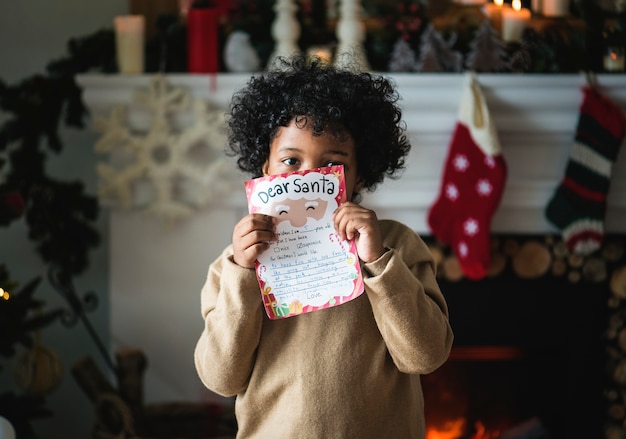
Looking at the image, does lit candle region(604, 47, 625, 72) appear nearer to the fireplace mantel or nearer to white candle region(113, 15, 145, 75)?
the fireplace mantel

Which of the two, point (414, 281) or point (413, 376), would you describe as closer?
point (414, 281)

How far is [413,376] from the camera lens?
1184 mm

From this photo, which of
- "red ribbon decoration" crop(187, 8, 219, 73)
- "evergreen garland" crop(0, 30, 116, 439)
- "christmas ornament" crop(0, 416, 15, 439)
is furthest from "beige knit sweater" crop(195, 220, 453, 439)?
"red ribbon decoration" crop(187, 8, 219, 73)

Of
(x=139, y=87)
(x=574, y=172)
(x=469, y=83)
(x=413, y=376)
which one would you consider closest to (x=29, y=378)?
(x=139, y=87)

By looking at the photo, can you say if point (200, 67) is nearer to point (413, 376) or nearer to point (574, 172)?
point (574, 172)

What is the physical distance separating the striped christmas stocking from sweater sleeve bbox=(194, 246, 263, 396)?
3.98 ft

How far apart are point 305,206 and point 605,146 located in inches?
48.3

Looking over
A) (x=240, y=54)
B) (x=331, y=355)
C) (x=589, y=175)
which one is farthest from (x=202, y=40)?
(x=331, y=355)

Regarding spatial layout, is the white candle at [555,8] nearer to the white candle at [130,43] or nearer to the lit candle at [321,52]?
the lit candle at [321,52]

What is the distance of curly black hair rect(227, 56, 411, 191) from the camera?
1.10 meters

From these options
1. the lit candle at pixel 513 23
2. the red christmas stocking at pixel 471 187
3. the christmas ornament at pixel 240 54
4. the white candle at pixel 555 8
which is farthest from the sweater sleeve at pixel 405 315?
the white candle at pixel 555 8

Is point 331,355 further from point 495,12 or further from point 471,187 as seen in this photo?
point 495,12

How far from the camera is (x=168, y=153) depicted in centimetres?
208

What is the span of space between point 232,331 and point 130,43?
3.86ft
